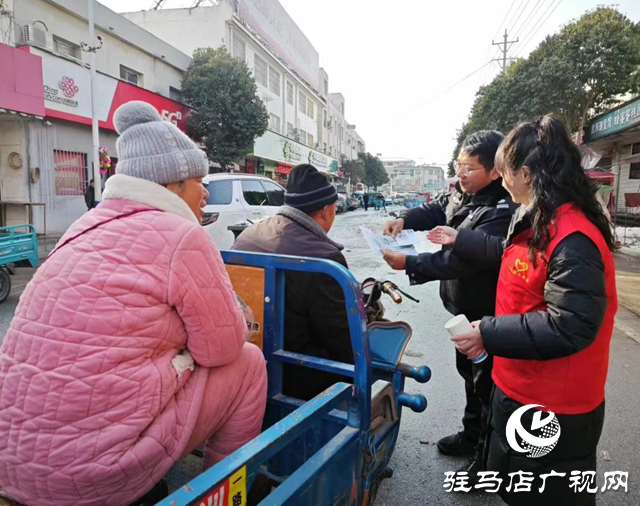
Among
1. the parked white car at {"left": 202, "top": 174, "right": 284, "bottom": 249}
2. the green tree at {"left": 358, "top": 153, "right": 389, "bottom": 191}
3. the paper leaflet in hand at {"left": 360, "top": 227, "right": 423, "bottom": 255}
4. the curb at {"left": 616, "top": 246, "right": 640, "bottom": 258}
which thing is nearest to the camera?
the paper leaflet in hand at {"left": 360, "top": 227, "right": 423, "bottom": 255}

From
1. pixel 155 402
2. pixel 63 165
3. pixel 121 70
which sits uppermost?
pixel 121 70

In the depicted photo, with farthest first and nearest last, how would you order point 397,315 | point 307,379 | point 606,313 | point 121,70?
point 121,70 < point 397,315 < point 307,379 < point 606,313

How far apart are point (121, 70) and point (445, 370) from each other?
15775 mm

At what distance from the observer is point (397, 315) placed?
575 centimetres

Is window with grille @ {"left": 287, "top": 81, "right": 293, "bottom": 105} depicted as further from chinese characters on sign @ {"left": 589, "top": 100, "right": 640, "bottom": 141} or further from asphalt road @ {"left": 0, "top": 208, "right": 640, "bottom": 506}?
asphalt road @ {"left": 0, "top": 208, "right": 640, "bottom": 506}

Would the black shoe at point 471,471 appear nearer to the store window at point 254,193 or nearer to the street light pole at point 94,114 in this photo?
the store window at point 254,193

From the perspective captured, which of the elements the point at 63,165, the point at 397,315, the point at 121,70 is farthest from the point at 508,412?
the point at 121,70

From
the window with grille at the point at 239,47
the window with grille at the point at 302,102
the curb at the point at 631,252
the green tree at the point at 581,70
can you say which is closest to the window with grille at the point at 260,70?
the window with grille at the point at 239,47

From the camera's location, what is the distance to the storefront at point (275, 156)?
81.0 ft

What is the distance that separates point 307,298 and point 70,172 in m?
13.3

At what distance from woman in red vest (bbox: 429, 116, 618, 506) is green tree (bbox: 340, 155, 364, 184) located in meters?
49.9

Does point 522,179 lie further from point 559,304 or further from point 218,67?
point 218,67

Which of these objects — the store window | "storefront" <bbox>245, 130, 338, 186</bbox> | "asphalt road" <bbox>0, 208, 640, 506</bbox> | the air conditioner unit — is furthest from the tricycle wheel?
"storefront" <bbox>245, 130, 338, 186</bbox>

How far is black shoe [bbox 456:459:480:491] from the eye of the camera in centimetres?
240
